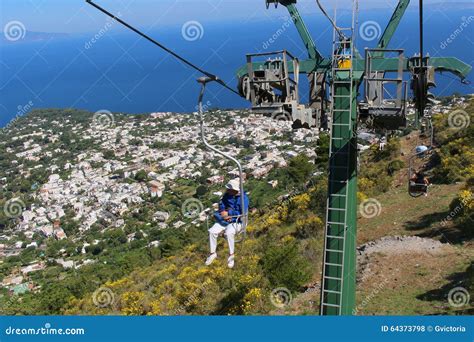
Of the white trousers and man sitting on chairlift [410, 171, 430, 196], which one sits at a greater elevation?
man sitting on chairlift [410, 171, 430, 196]

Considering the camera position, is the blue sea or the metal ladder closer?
the metal ladder

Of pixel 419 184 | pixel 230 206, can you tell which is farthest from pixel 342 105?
pixel 419 184

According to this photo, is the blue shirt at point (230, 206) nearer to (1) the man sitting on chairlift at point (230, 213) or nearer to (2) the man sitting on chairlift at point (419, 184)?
(1) the man sitting on chairlift at point (230, 213)

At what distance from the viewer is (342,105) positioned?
253 inches

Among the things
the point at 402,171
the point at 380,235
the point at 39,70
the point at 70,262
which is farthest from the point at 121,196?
the point at 39,70

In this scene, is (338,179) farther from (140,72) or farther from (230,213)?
(140,72)

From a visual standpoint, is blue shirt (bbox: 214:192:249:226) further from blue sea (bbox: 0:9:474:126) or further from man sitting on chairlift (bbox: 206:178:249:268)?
blue sea (bbox: 0:9:474:126)

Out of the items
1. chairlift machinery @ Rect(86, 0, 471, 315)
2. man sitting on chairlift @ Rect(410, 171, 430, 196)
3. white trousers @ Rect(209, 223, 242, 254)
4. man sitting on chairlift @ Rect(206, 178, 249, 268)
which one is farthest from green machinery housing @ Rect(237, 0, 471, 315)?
man sitting on chairlift @ Rect(410, 171, 430, 196)

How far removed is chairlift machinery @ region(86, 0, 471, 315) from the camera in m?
6.21

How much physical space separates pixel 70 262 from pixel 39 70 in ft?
315

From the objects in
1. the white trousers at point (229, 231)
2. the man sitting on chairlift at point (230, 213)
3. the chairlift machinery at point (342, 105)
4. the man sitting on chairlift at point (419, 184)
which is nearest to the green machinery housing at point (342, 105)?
the chairlift machinery at point (342, 105)

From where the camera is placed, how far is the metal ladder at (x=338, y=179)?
254 inches

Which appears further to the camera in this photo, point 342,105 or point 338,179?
point 338,179

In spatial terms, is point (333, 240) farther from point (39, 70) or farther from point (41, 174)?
point (39, 70)
